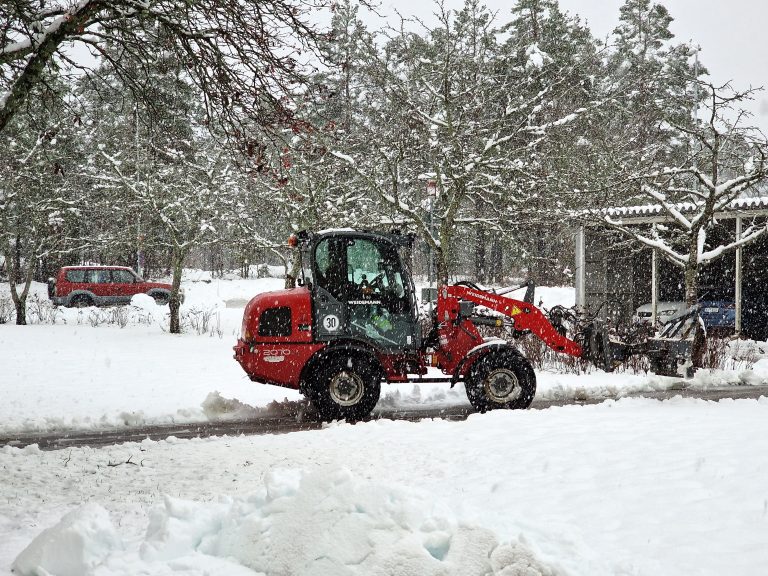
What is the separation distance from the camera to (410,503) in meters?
3.89

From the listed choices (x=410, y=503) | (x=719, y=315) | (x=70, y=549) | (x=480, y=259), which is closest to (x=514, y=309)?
(x=410, y=503)

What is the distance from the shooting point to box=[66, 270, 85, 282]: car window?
25578 millimetres

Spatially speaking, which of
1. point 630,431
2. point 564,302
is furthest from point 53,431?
point 564,302

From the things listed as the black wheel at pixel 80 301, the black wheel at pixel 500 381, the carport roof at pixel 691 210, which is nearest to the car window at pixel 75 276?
the black wheel at pixel 80 301

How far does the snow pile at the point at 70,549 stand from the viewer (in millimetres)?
3480

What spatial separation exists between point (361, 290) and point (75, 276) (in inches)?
825

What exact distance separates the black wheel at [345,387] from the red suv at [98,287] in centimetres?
1880

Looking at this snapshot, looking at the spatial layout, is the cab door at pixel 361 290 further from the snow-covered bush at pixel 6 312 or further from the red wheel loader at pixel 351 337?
the snow-covered bush at pixel 6 312

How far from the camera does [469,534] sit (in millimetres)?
3670

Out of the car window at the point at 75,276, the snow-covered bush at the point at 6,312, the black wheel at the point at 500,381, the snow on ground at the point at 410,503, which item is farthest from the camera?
the car window at the point at 75,276

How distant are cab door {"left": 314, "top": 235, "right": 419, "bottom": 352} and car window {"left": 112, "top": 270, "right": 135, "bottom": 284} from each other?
20.5 m

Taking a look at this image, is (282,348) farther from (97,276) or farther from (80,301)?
(97,276)

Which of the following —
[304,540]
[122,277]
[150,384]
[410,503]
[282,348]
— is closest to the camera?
[304,540]

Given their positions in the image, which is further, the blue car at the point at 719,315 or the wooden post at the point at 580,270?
the wooden post at the point at 580,270
